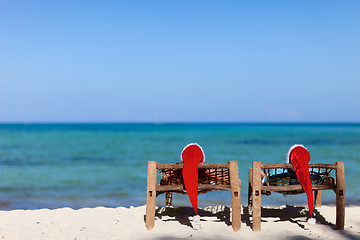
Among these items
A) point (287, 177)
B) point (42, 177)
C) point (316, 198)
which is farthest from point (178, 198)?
point (42, 177)

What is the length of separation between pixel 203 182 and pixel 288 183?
1.35 meters

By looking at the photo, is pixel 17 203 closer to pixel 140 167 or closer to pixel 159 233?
pixel 159 233

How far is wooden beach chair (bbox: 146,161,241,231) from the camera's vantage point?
20.2 ft

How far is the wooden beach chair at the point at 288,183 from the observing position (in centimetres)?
609

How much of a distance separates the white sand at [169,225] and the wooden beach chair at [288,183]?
293 millimetres

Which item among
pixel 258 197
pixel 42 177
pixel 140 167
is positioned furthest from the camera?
pixel 140 167

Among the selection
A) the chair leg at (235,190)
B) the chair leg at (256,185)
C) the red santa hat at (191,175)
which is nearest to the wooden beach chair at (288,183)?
the chair leg at (256,185)

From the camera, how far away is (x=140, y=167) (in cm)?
1800

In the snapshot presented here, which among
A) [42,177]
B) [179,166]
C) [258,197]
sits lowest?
[42,177]

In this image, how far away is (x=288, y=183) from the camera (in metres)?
6.51

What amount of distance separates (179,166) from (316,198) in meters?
3.38

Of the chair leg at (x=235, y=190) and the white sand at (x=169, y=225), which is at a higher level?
the chair leg at (x=235, y=190)

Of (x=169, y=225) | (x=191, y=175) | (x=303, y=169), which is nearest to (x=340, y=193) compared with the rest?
(x=303, y=169)

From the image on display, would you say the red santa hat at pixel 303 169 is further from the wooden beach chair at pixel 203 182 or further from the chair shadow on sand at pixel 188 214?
the chair shadow on sand at pixel 188 214
